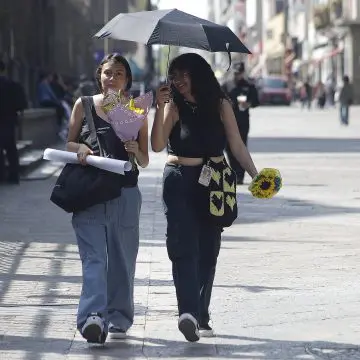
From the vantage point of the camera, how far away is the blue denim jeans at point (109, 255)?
820 cm

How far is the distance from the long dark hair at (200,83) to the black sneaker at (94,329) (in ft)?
4.17

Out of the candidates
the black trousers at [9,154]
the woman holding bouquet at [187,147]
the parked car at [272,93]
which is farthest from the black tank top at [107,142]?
the parked car at [272,93]

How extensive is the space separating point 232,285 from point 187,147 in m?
2.42

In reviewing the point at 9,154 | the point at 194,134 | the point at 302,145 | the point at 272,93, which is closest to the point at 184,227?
the point at 194,134

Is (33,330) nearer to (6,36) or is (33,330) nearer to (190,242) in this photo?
(190,242)

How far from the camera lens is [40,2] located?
38.0m

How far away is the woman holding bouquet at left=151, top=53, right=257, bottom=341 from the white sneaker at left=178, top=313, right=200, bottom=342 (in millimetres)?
52

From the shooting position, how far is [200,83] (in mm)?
8273

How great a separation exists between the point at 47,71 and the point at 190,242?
99.1 feet

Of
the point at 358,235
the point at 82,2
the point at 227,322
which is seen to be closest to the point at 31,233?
the point at 358,235

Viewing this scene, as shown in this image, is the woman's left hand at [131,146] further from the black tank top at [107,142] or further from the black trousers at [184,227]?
the black trousers at [184,227]

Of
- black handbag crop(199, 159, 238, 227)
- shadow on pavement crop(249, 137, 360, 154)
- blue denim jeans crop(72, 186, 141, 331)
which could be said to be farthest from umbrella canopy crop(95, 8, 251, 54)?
shadow on pavement crop(249, 137, 360, 154)

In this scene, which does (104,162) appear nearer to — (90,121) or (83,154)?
(83,154)

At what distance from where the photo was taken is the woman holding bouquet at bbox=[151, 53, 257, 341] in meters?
8.27
